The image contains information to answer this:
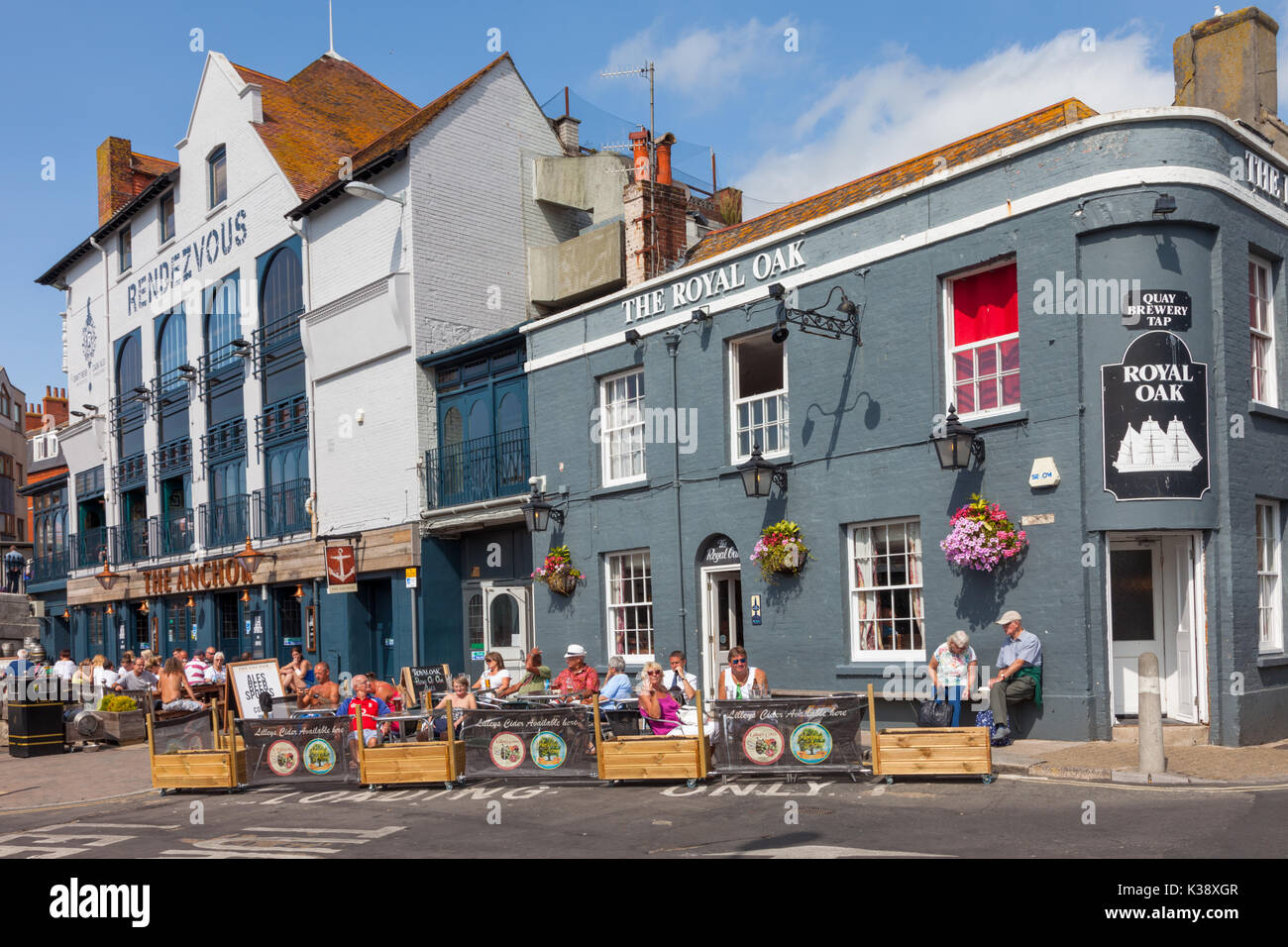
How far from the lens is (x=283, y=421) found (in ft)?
89.6

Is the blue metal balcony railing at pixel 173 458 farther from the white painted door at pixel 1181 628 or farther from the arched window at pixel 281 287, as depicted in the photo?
the white painted door at pixel 1181 628

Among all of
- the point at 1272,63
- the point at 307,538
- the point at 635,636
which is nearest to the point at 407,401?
the point at 307,538

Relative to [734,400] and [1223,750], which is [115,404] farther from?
[1223,750]

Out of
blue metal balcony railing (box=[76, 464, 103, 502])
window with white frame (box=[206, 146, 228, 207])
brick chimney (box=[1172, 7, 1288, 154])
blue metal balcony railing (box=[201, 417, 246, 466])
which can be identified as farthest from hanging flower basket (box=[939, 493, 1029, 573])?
blue metal balcony railing (box=[76, 464, 103, 502])

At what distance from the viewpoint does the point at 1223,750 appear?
1221cm

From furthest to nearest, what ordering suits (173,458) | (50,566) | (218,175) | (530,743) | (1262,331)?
(50,566) < (173,458) < (218,175) < (1262,331) < (530,743)

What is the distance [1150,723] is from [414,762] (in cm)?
752

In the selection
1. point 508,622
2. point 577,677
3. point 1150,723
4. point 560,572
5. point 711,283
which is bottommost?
point 577,677

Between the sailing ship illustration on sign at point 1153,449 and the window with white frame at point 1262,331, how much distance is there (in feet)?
7.07

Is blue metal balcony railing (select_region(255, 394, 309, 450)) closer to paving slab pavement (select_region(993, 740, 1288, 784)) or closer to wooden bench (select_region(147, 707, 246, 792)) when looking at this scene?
wooden bench (select_region(147, 707, 246, 792))

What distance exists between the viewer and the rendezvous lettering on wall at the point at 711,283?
1642 cm

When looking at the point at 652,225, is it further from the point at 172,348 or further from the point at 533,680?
the point at 172,348

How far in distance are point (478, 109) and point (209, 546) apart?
1347 centimetres

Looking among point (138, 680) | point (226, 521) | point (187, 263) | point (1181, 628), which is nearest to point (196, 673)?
point (138, 680)
